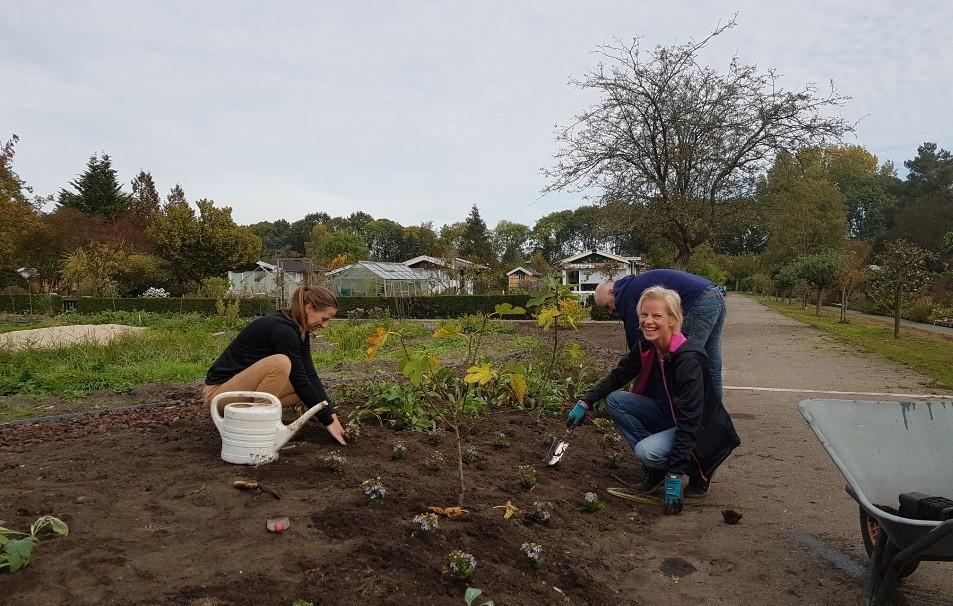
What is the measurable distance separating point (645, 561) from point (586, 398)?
106cm

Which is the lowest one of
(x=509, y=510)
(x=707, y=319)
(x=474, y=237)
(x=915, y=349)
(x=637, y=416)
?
(x=915, y=349)

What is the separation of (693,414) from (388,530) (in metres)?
1.58

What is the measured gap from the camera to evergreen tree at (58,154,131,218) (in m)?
41.7

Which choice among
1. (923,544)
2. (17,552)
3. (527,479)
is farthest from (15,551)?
(923,544)

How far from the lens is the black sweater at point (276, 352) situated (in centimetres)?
329

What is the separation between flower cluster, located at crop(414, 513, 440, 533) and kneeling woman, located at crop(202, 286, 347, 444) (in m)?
1.17

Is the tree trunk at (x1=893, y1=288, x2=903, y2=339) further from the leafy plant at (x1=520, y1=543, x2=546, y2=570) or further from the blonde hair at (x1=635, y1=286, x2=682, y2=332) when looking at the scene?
the leafy plant at (x1=520, y1=543, x2=546, y2=570)

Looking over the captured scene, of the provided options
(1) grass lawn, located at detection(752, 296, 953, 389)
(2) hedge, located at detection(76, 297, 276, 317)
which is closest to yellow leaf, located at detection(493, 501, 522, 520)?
(1) grass lawn, located at detection(752, 296, 953, 389)

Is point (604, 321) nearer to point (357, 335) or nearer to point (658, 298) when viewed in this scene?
point (357, 335)

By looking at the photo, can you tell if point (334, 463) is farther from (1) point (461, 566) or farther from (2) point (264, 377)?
(1) point (461, 566)

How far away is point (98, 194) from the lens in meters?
42.1

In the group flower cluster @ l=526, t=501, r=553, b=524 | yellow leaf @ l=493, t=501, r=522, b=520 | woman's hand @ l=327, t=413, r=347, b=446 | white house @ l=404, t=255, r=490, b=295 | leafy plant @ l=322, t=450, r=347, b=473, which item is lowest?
flower cluster @ l=526, t=501, r=553, b=524

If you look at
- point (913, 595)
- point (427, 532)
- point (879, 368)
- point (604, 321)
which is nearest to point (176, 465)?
point (427, 532)

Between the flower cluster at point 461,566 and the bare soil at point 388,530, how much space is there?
1.4 inches
